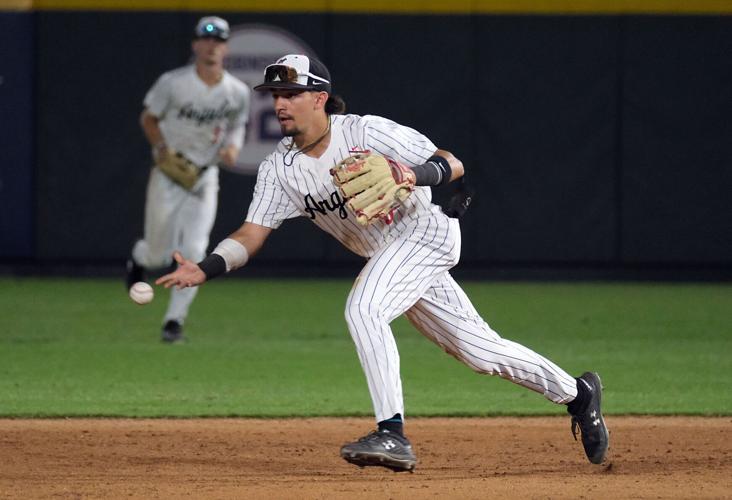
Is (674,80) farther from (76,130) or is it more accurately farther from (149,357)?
(149,357)

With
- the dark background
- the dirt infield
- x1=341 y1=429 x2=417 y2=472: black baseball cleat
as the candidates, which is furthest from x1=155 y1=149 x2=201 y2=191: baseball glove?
x1=341 y1=429 x2=417 y2=472: black baseball cleat

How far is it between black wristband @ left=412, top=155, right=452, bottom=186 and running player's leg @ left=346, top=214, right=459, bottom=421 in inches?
14.0

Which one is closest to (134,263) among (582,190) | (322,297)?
(322,297)

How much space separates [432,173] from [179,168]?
5.42m

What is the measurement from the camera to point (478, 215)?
1503 cm

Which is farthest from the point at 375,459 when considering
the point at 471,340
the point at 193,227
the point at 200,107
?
the point at 200,107

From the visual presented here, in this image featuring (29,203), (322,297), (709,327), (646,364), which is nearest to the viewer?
(646,364)

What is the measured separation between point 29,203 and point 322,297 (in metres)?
3.56

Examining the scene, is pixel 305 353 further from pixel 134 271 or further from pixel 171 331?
pixel 134 271

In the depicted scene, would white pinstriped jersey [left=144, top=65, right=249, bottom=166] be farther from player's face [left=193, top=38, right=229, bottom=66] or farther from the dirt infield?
the dirt infield

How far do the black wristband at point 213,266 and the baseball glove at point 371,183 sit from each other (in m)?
0.62

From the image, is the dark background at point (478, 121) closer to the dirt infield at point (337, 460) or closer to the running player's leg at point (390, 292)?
the dirt infield at point (337, 460)

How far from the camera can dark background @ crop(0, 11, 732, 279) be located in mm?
14969

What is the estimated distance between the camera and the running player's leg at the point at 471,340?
573 cm
